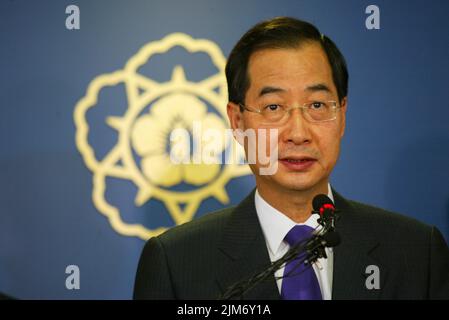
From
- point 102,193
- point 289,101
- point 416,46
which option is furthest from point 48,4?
point 416,46

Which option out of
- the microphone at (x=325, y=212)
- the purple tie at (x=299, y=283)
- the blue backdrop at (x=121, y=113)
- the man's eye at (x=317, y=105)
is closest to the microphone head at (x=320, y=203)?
the microphone at (x=325, y=212)

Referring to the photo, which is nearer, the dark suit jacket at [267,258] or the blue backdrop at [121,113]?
the dark suit jacket at [267,258]

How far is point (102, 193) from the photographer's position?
208cm

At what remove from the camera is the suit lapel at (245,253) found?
4.82 ft

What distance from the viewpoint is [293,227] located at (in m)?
1.56

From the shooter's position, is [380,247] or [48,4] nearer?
[380,247]

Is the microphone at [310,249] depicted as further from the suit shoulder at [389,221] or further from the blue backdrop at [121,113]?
the blue backdrop at [121,113]

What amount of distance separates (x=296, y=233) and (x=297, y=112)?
28 cm

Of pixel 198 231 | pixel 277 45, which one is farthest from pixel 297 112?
pixel 198 231

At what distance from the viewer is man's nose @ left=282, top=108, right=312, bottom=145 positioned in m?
1.52

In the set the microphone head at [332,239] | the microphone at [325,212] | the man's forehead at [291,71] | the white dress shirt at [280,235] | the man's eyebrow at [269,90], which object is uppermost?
the man's forehead at [291,71]

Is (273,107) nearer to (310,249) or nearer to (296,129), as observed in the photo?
(296,129)
